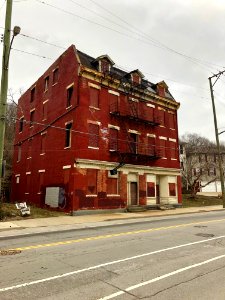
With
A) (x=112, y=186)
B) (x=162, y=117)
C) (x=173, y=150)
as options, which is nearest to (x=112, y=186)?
(x=112, y=186)

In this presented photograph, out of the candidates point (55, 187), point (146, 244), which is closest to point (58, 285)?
point (146, 244)

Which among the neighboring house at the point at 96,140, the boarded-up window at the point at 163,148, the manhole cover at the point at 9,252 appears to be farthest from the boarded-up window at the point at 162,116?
the manhole cover at the point at 9,252

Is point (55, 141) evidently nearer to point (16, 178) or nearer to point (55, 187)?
point (55, 187)

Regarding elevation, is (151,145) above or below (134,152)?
above

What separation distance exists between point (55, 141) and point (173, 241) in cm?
1815

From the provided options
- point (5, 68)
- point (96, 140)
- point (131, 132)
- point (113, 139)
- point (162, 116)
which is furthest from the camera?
point (162, 116)

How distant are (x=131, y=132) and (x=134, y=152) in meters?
1.99

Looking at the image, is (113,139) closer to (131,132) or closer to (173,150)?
(131,132)

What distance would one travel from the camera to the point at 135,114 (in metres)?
28.8

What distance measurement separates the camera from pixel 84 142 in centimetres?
2397

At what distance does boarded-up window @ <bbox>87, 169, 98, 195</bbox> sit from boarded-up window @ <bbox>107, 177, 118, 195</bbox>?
1.57 meters

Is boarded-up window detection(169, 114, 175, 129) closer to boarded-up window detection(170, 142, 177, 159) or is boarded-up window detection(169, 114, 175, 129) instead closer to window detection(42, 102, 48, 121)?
boarded-up window detection(170, 142, 177, 159)

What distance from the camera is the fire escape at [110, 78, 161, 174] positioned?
88.3ft

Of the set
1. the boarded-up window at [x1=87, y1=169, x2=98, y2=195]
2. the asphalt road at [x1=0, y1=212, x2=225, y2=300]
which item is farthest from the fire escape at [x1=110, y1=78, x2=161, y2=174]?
the asphalt road at [x1=0, y1=212, x2=225, y2=300]
